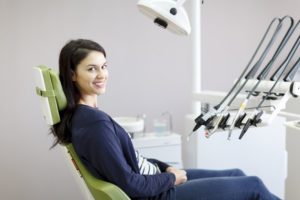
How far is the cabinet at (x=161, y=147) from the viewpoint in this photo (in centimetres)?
243

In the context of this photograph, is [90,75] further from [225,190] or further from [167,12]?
[225,190]

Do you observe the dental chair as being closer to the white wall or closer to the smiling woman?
the smiling woman

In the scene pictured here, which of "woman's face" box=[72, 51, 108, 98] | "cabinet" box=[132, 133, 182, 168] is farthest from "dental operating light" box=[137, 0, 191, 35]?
"cabinet" box=[132, 133, 182, 168]

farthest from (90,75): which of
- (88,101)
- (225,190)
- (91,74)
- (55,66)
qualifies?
(55,66)

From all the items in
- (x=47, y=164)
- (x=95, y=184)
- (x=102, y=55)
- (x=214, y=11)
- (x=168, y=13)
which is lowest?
(x=47, y=164)

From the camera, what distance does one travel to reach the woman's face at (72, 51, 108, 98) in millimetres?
1491

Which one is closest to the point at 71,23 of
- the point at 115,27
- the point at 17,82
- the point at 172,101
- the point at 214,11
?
the point at 115,27

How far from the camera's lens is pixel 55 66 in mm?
2850

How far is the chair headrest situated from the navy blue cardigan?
8 centimetres

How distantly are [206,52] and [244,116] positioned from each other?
6.64 feet

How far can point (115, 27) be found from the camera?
9.73ft

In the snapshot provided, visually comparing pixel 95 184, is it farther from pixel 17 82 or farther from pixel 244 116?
pixel 17 82

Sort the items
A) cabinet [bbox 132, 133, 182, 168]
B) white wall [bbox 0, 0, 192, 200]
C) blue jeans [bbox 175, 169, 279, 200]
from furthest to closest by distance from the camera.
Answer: white wall [bbox 0, 0, 192, 200]
cabinet [bbox 132, 133, 182, 168]
blue jeans [bbox 175, 169, 279, 200]

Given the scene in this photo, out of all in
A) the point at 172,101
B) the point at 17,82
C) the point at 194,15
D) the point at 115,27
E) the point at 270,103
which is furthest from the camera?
the point at 172,101
